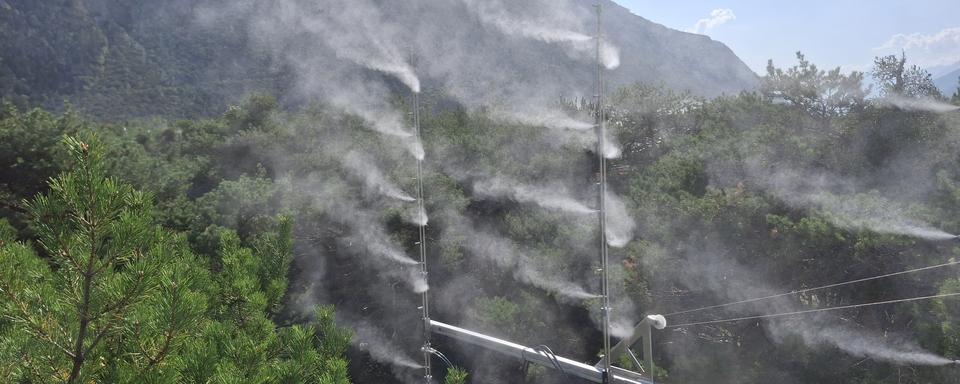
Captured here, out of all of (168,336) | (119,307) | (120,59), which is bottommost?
(168,336)

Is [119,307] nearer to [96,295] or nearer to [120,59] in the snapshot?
[96,295]

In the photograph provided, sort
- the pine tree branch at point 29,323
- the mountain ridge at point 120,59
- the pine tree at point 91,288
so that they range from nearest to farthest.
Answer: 1. the pine tree at point 91,288
2. the pine tree branch at point 29,323
3. the mountain ridge at point 120,59

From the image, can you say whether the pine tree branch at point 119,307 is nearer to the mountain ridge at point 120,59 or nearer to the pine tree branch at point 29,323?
the pine tree branch at point 29,323

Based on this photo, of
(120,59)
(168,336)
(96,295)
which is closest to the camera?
(96,295)

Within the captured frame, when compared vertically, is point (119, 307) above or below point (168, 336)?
above

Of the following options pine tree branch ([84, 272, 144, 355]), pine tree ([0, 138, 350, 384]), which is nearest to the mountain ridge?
pine tree ([0, 138, 350, 384])

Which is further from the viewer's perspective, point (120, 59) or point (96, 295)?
point (120, 59)

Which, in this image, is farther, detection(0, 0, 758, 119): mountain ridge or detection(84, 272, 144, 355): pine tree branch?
detection(0, 0, 758, 119): mountain ridge

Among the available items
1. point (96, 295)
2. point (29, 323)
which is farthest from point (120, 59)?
point (96, 295)

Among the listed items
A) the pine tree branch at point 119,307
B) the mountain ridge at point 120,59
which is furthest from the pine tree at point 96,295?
the mountain ridge at point 120,59

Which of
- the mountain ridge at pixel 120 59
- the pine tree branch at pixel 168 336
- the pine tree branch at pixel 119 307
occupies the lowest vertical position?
the pine tree branch at pixel 168 336

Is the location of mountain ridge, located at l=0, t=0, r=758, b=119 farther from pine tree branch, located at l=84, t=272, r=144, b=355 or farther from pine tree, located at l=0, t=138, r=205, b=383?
pine tree branch, located at l=84, t=272, r=144, b=355

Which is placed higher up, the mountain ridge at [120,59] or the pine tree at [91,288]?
the mountain ridge at [120,59]

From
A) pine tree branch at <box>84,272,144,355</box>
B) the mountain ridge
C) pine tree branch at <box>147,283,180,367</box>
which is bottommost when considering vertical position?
pine tree branch at <box>147,283,180,367</box>
